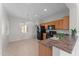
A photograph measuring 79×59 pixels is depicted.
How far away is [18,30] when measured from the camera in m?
1.41

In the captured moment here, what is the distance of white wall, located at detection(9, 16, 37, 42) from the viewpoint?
4.51ft

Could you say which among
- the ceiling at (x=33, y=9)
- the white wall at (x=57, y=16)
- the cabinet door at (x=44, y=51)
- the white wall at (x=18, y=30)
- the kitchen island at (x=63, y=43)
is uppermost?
the ceiling at (x=33, y=9)

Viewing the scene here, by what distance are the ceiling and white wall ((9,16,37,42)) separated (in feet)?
0.22

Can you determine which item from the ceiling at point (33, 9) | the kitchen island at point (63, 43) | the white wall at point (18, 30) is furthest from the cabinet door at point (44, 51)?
the ceiling at point (33, 9)

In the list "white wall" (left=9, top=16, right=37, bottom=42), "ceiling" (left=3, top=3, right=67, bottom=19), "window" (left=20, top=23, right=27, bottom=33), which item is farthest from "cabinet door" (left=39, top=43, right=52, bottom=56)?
"ceiling" (left=3, top=3, right=67, bottom=19)

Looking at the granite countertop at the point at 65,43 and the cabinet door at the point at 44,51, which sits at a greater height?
the granite countertop at the point at 65,43

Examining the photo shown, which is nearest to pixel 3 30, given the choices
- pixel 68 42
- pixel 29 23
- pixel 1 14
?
pixel 1 14

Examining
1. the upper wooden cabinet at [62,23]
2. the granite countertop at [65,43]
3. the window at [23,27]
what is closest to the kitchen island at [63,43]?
the granite countertop at [65,43]

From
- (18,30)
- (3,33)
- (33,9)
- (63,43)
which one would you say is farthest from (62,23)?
(3,33)

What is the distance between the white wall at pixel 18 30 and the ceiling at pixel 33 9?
0.07 meters

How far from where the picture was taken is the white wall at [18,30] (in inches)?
54.1

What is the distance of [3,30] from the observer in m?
1.36

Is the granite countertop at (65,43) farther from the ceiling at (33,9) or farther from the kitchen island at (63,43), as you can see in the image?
the ceiling at (33,9)

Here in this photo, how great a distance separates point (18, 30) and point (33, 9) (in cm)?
34
